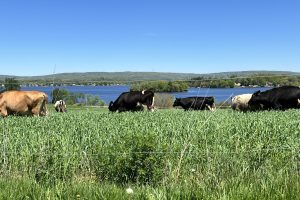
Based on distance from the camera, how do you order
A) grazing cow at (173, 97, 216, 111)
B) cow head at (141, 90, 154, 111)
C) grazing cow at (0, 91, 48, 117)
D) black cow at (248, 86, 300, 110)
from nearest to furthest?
1. grazing cow at (0, 91, 48, 117)
2. black cow at (248, 86, 300, 110)
3. cow head at (141, 90, 154, 111)
4. grazing cow at (173, 97, 216, 111)

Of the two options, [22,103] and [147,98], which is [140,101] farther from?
[22,103]

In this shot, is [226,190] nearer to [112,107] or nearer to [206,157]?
[206,157]

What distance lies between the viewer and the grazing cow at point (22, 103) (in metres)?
20.0

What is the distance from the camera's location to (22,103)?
66.6ft

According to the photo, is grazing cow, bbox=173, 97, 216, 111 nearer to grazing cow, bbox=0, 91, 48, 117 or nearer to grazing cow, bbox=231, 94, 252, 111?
grazing cow, bbox=231, 94, 252, 111

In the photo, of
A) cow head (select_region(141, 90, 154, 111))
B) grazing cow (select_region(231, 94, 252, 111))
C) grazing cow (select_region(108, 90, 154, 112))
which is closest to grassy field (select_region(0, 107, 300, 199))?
grazing cow (select_region(108, 90, 154, 112))

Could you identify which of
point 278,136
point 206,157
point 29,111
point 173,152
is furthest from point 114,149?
point 29,111

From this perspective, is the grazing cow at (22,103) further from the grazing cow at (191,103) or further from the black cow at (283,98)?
the grazing cow at (191,103)

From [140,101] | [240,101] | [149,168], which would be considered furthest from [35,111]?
[240,101]

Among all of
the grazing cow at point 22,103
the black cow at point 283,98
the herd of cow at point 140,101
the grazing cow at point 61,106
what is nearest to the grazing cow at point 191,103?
the herd of cow at point 140,101

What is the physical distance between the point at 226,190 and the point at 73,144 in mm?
4078

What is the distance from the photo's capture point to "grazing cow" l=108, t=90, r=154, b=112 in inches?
1250

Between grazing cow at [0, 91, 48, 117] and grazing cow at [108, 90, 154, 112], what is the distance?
10.9 metres

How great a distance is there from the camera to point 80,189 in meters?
6.10
